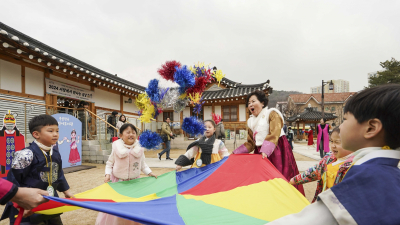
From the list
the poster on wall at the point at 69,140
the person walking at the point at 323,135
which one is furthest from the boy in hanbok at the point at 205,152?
the person walking at the point at 323,135

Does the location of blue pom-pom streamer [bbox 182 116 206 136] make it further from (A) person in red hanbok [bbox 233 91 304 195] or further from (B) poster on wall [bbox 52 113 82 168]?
(B) poster on wall [bbox 52 113 82 168]

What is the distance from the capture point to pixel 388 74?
21.7 m

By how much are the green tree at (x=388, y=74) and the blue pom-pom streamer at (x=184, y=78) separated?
2467cm

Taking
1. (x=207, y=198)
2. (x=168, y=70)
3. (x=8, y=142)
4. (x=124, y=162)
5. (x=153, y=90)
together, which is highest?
(x=168, y=70)

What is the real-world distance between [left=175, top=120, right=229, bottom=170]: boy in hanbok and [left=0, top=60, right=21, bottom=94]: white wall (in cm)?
709

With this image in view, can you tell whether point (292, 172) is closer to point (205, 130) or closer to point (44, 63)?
point (205, 130)

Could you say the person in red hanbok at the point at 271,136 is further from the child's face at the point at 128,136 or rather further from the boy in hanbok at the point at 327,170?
the child's face at the point at 128,136

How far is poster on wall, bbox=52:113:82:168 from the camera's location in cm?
728

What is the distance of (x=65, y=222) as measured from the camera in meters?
3.22

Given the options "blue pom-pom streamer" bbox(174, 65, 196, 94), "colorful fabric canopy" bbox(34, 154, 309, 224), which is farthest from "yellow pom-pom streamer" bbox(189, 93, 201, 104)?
"colorful fabric canopy" bbox(34, 154, 309, 224)

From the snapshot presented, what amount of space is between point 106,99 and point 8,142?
6527 millimetres

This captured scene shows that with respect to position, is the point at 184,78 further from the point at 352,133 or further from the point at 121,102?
the point at 121,102

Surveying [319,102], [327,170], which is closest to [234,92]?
[327,170]

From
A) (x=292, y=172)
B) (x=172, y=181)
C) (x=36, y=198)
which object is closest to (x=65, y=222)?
(x=172, y=181)
